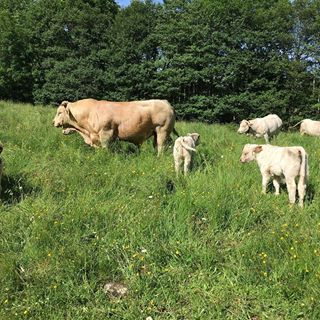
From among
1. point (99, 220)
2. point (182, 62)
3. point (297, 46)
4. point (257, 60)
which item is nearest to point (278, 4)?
point (297, 46)

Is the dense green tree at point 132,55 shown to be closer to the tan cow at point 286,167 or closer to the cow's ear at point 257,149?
the cow's ear at point 257,149

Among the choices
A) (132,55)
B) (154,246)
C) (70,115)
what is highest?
(132,55)

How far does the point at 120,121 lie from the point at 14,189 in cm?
406

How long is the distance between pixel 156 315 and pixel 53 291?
1.16 metres

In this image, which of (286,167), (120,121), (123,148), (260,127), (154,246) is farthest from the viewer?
(260,127)

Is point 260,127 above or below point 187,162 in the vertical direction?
Answer: below

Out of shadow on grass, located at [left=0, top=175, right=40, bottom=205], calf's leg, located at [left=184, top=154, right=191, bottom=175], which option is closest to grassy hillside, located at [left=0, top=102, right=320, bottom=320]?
shadow on grass, located at [left=0, top=175, right=40, bottom=205]

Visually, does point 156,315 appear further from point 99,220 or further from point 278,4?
point 278,4

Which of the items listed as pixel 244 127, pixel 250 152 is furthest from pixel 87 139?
pixel 244 127

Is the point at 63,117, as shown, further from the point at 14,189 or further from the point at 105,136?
the point at 14,189

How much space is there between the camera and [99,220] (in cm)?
582

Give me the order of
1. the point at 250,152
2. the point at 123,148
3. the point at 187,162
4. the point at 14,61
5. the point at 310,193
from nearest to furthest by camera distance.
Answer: the point at 310,193, the point at 250,152, the point at 187,162, the point at 123,148, the point at 14,61

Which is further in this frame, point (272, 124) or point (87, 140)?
point (272, 124)

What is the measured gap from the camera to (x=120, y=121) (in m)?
10.6
